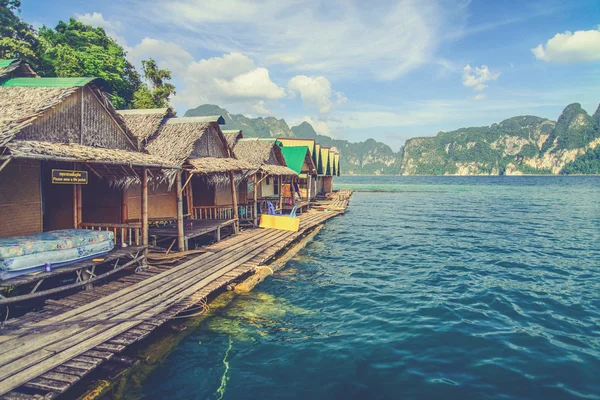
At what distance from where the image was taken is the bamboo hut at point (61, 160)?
8.03 meters

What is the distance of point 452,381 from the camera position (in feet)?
21.4

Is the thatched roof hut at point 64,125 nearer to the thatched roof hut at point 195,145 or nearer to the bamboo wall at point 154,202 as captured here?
the bamboo wall at point 154,202

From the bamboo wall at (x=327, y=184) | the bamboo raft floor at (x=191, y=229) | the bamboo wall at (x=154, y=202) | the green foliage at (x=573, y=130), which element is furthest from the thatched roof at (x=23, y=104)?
the green foliage at (x=573, y=130)

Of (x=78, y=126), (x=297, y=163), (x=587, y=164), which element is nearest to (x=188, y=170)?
(x=78, y=126)

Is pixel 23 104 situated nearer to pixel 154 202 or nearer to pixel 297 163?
pixel 154 202

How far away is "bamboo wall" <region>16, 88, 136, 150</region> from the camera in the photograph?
8914 mm

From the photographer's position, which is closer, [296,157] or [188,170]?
[188,170]

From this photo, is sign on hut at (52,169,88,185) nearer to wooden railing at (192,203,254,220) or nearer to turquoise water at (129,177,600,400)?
turquoise water at (129,177,600,400)

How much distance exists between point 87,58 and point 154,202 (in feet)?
73.9

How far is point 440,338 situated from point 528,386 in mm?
2036

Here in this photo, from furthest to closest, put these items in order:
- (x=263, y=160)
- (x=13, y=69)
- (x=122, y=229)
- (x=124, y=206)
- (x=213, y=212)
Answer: (x=263, y=160), (x=213, y=212), (x=124, y=206), (x=122, y=229), (x=13, y=69)

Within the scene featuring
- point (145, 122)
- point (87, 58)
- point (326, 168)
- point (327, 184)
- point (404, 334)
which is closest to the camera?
point (404, 334)

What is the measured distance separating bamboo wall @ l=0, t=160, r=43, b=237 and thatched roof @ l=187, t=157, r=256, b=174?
4.90 meters

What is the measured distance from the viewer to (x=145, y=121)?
15227 mm
